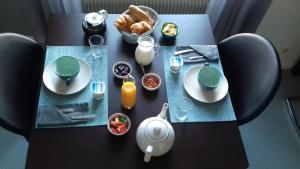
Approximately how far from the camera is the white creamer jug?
1305mm

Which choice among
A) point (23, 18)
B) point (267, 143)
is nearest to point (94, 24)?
point (23, 18)

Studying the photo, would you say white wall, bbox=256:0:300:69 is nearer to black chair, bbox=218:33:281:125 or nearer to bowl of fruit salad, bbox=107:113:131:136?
black chair, bbox=218:33:281:125

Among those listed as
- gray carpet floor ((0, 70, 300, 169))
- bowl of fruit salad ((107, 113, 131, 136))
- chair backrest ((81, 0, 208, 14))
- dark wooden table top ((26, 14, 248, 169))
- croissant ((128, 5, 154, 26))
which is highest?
croissant ((128, 5, 154, 26))

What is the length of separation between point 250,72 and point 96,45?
2.32 ft

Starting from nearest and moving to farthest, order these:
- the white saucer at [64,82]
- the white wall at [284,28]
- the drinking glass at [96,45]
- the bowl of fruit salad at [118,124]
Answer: the bowl of fruit salad at [118,124] < the white saucer at [64,82] < the drinking glass at [96,45] < the white wall at [284,28]

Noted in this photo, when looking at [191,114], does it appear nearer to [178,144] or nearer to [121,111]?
[178,144]

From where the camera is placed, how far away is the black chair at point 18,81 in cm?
122

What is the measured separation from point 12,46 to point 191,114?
0.81m

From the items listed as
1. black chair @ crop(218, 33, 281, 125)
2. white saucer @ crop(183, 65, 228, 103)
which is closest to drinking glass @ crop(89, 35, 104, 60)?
white saucer @ crop(183, 65, 228, 103)

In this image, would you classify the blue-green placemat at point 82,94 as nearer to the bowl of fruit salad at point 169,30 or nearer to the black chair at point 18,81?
the black chair at point 18,81

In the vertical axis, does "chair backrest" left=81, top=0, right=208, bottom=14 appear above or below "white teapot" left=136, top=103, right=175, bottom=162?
below

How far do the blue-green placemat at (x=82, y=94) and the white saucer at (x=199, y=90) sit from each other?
345mm

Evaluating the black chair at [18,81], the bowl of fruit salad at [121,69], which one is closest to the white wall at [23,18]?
the black chair at [18,81]

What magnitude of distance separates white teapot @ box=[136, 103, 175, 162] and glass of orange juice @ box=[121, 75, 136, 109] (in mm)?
131
